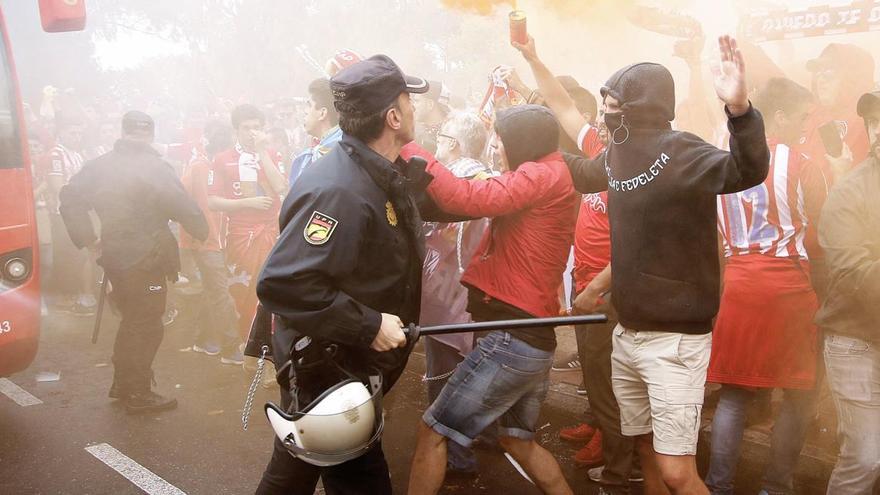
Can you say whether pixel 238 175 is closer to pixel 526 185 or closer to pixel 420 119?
pixel 420 119

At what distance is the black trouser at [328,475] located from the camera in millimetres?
2512

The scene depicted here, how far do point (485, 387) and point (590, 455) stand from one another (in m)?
1.38

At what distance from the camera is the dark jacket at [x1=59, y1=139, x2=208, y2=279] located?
4.96 metres

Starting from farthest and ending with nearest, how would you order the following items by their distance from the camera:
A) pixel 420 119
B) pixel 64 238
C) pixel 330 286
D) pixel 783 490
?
pixel 64 238 → pixel 420 119 → pixel 783 490 → pixel 330 286

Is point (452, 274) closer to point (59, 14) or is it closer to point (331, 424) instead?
point (331, 424)

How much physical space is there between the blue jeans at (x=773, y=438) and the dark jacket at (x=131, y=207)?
3.62 meters

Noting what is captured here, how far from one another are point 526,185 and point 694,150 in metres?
0.68

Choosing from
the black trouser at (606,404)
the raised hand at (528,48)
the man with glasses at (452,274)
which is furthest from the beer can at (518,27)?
the black trouser at (606,404)

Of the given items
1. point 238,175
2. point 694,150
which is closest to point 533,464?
point 694,150

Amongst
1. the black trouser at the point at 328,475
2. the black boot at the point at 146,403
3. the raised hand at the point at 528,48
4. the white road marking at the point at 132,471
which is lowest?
the black boot at the point at 146,403

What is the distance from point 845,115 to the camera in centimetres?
466

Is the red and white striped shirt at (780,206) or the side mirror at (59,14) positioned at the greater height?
the side mirror at (59,14)

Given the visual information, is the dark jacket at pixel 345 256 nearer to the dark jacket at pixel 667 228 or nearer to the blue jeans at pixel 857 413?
the dark jacket at pixel 667 228

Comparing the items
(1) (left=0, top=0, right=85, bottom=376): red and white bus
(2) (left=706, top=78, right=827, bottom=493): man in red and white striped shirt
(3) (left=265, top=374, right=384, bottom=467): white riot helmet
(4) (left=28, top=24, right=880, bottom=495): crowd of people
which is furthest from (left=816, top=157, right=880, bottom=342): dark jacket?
(1) (left=0, top=0, right=85, bottom=376): red and white bus
